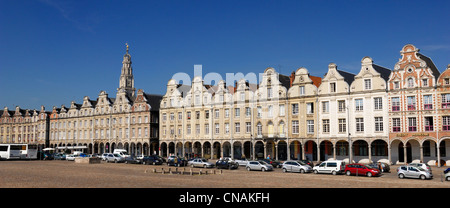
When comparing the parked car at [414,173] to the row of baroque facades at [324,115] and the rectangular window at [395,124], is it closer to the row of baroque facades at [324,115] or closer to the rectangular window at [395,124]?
the row of baroque facades at [324,115]

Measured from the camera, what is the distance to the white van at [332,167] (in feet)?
137

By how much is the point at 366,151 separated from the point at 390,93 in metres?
8.79

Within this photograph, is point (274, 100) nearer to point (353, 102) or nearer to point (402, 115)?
point (353, 102)

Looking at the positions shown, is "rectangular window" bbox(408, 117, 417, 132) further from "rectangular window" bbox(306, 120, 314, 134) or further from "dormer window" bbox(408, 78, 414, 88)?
"rectangular window" bbox(306, 120, 314, 134)

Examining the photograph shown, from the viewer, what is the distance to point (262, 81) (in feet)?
224

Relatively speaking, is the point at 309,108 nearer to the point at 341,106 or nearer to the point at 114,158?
the point at 341,106

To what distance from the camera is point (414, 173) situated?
121 feet

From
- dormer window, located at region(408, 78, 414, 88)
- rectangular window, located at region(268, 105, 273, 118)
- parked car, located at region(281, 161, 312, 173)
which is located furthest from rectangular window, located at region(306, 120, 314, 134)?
parked car, located at region(281, 161, 312, 173)

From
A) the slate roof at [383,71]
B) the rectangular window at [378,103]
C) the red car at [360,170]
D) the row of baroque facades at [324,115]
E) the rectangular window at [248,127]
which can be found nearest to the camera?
the red car at [360,170]

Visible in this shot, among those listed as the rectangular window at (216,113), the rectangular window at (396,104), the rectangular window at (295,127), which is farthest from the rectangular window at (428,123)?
the rectangular window at (216,113)

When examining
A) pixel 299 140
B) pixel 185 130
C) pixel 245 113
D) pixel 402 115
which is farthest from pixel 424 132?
pixel 185 130

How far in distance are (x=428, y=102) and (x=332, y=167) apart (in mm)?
18970

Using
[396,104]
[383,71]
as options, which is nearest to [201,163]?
[396,104]

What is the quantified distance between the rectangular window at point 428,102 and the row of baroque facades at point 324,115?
110mm
